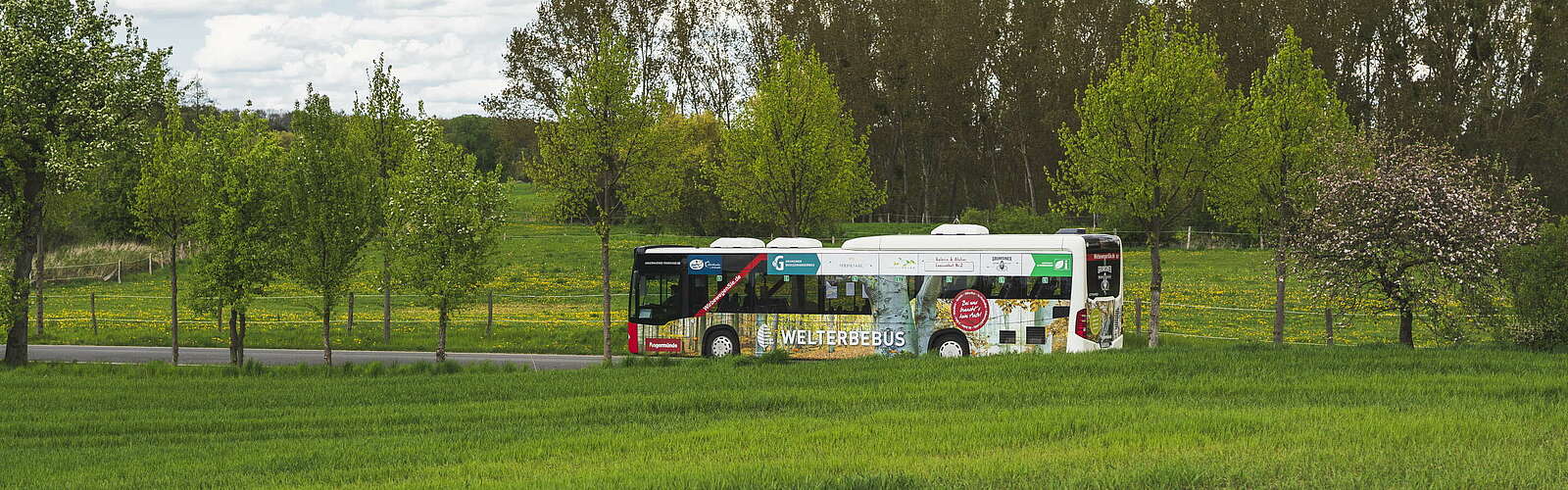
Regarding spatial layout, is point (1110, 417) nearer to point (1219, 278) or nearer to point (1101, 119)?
point (1101, 119)

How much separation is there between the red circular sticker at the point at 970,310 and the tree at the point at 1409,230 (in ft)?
19.0

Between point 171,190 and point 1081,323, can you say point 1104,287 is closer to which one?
point 1081,323

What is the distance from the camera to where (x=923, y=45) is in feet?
228

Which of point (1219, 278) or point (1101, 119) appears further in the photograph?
point (1219, 278)

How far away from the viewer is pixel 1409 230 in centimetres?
2142

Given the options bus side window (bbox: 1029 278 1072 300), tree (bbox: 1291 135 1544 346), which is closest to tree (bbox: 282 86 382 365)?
bus side window (bbox: 1029 278 1072 300)

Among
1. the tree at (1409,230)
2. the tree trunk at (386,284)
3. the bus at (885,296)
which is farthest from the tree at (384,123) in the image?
the tree at (1409,230)

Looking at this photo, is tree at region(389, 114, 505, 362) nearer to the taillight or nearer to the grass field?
the grass field

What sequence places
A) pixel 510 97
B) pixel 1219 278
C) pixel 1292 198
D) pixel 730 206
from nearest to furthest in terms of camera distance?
pixel 1292 198, pixel 730 206, pixel 1219 278, pixel 510 97

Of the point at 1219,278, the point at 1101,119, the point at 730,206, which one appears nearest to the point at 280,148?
the point at 730,206

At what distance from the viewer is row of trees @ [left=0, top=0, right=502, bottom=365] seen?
22.9m

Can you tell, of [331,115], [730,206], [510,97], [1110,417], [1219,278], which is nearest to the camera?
[1110,417]

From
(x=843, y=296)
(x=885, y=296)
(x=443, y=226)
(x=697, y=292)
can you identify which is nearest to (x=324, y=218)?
(x=443, y=226)

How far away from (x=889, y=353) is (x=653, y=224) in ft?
122
